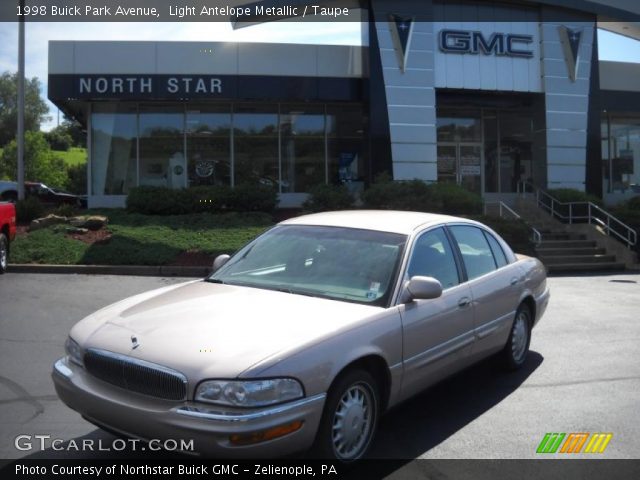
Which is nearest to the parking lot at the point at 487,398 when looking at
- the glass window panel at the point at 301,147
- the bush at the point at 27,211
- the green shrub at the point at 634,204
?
the bush at the point at 27,211

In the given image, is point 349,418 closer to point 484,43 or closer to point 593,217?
point 593,217

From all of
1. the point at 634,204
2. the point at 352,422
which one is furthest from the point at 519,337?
the point at 634,204

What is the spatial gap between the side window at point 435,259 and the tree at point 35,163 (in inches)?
1517

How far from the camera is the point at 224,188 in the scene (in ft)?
60.8

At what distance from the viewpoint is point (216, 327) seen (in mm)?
3600

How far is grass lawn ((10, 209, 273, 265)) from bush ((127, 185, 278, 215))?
55 cm

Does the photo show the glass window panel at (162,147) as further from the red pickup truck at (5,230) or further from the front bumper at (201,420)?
the front bumper at (201,420)

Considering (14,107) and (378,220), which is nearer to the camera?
(378,220)

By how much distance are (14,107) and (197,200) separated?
219 ft

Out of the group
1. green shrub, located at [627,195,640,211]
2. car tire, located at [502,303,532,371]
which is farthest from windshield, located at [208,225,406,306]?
green shrub, located at [627,195,640,211]

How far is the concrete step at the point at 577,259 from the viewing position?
1587 cm

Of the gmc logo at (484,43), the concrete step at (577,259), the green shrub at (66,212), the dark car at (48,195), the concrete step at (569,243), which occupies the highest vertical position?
the gmc logo at (484,43)

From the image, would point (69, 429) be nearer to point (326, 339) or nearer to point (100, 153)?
point (326, 339)

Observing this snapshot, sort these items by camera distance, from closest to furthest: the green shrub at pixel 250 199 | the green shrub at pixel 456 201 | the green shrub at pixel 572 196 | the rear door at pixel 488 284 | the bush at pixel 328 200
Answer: the rear door at pixel 488 284 < the green shrub at pixel 456 201 < the bush at pixel 328 200 < the green shrub at pixel 250 199 < the green shrub at pixel 572 196
